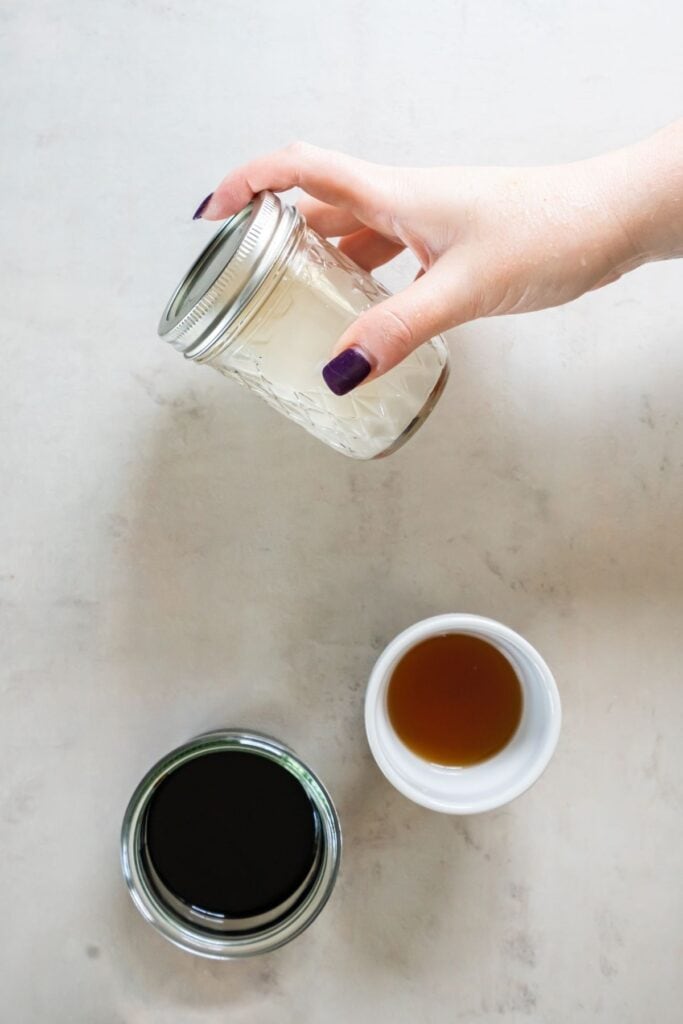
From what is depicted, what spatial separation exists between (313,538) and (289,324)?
0.77 ft

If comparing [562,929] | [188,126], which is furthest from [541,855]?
[188,126]

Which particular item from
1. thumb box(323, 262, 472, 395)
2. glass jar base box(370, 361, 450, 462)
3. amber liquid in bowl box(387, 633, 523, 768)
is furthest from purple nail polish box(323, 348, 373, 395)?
Result: amber liquid in bowl box(387, 633, 523, 768)

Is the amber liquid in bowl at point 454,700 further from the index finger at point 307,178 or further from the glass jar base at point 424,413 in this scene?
the index finger at point 307,178

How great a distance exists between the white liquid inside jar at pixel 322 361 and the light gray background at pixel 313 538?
0.30 feet

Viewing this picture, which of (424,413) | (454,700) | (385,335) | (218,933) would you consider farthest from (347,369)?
(218,933)

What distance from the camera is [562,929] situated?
81 cm

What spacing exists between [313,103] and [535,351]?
29 centimetres

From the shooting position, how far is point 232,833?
2.48 feet

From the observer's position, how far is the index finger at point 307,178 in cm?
68

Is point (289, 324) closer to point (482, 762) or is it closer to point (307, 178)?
point (307, 178)

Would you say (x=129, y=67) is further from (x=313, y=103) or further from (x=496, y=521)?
(x=496, y=521)

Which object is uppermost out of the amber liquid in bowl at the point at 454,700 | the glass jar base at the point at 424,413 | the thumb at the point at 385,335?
the thumb at the point at 385,335

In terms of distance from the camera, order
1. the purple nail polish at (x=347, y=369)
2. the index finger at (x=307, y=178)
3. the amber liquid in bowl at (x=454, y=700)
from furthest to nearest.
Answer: the amber liquid in bowl at (x=454, y=700) < the index finger at (x=307, y=178) < the purple nail polish at (x=347, y=369)

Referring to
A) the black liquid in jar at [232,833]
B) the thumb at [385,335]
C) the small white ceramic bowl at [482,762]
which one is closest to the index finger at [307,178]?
the thumb at [385,335]
